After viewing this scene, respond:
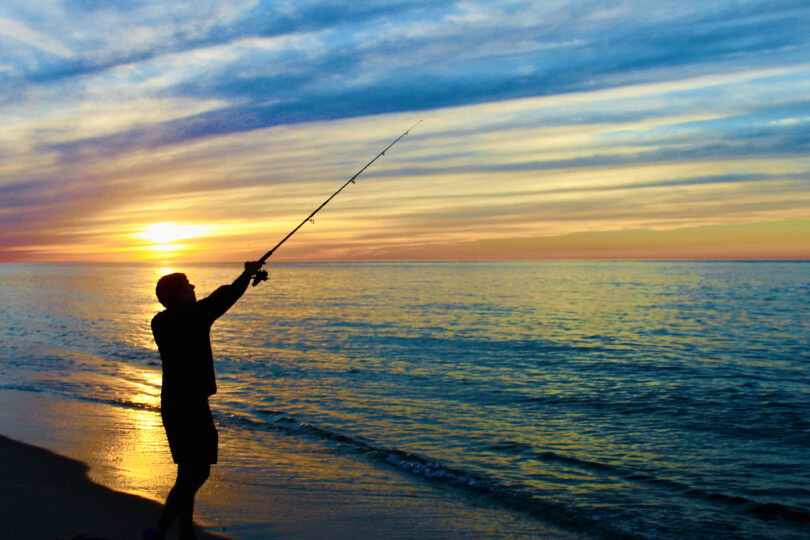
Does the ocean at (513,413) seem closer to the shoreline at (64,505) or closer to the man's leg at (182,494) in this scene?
the shoreline at (64,505)

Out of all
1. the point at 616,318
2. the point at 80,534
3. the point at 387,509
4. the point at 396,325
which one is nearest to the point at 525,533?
the point at 387,509

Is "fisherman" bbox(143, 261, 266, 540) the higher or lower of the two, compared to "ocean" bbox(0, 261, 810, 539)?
higher

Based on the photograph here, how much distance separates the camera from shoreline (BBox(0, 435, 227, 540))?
5.32m

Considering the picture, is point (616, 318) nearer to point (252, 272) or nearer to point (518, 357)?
point (518, 357)

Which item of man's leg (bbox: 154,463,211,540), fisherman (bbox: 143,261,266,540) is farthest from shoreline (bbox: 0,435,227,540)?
fisherman (bbox: 143,261,266,540)

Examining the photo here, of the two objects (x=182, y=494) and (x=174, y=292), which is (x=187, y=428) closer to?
(x=182, y=494)

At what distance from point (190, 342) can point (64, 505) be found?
315 centimetres

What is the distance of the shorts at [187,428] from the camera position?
4.32 meters

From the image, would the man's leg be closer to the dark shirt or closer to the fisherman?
the fisherman

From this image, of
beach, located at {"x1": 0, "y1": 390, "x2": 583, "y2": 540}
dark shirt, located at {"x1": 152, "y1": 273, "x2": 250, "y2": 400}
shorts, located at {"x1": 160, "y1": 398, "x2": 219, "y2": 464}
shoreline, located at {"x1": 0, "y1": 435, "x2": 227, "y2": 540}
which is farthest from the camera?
beach, located at {"x1": 0, "y1": 390, "x2": 583, "y2": 540}

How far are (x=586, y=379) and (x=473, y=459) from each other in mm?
6482

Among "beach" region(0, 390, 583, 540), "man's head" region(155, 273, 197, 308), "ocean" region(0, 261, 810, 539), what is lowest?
"ocean" region(0, 261, 810, 539)

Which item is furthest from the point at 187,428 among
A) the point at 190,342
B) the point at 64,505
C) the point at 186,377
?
the point at 64,505

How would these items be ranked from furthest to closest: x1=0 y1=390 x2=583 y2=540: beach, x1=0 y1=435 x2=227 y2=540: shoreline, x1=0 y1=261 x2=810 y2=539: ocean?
x1=0 y1=261 x2=810 y2=539: ocean < x1=0 y1=390 x2=583 y2=540: beach < x1=0 y1=435 x2=227 y2=540: shoreline
